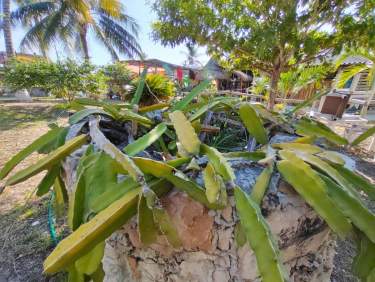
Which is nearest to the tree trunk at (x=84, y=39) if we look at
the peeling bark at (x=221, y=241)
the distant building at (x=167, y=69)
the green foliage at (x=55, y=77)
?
the distant building at (x=167, y=69)

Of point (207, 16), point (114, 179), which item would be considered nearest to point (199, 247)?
point (114, 179)

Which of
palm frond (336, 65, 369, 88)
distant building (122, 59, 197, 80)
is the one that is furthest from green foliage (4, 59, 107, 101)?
palm frond (336, 65, 369, 88)

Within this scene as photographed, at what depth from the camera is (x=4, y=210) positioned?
1.98 metres

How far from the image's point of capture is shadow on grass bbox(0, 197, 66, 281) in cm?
138

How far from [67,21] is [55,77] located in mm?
4005

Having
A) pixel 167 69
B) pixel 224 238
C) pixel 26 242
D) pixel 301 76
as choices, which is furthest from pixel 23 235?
A: pixel 301 76

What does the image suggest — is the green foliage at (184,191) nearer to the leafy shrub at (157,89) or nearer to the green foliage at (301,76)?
the leafy shrub at (157,89)

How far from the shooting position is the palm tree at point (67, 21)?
28.8 ft

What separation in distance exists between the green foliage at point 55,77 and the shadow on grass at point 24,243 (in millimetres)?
5593

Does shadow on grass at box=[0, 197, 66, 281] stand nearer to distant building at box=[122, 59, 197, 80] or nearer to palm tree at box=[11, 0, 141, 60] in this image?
distant building at box=[122, 59, 197, 80]

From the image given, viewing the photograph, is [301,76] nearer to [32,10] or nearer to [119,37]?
[119,37]

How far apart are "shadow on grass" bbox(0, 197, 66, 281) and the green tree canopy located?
2.92m

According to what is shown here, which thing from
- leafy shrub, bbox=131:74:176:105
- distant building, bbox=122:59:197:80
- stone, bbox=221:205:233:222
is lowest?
stone, bbox=221:205:233:222

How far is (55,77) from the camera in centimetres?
689
